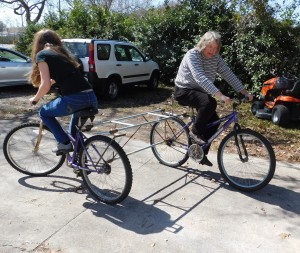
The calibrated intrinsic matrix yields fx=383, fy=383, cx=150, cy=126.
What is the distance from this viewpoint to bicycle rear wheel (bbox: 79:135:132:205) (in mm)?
3854

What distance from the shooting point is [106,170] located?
4059 mm

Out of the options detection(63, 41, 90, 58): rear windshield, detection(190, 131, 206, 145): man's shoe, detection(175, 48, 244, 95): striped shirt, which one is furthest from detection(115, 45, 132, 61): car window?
detection(190, 131, 206, 145): man's shoe

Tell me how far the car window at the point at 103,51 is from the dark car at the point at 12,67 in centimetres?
256

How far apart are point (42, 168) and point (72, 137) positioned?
0.85 meters

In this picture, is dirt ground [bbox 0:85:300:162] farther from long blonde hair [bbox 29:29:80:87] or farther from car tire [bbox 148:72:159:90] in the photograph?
long blonde hair [bbox 29:29:80:87]

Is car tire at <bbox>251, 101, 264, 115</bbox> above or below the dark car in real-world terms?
below

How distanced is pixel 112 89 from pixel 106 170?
676cm

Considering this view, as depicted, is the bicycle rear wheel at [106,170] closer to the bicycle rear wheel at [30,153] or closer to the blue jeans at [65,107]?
the blue jeans at [65,107]

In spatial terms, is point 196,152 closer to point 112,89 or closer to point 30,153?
point 30,153

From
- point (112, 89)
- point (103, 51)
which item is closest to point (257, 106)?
point (112, 89)

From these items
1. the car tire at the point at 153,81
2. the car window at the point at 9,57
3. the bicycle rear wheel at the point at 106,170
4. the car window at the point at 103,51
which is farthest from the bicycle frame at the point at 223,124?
the car window at the point at 9,57

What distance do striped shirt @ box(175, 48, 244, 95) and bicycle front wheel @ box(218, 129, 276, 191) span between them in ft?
2.08

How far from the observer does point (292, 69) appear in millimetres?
10016

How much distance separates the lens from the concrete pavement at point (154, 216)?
3.35 m
